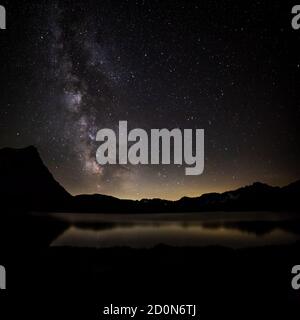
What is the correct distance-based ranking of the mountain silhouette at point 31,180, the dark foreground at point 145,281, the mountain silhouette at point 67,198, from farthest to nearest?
the mountain silhouette at point 31,180 → the mountain silhouette at point 67,198 → the dark foreground at point 145,281

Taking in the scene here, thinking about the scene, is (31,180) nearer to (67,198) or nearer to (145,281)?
(67,198)

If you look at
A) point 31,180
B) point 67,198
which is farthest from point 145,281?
point 31,180

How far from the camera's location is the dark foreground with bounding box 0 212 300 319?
15.2 ft

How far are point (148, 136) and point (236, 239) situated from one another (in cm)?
470

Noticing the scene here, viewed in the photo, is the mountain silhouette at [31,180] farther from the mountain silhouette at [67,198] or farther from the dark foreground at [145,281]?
the dark foreground at [145,281]

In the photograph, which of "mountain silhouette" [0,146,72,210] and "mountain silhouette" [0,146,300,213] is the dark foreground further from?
"mountain silhouette" [0,146,72,210]

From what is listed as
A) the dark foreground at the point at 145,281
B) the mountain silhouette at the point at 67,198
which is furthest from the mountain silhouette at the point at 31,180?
the dark foreground at the point at 145,281

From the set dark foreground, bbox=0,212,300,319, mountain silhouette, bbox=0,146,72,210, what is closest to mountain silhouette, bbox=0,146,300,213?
mountain silhouette, bbox=0,146,72,210

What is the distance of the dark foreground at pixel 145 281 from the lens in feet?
15.2

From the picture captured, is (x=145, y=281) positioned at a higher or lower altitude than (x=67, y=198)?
lower

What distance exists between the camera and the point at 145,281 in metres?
5.34

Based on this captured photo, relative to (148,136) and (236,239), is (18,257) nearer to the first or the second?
(148,136)
